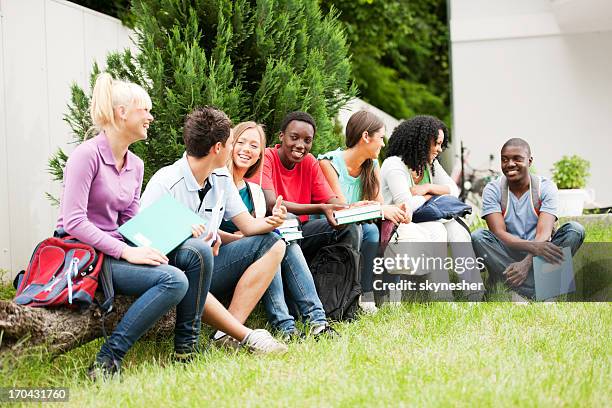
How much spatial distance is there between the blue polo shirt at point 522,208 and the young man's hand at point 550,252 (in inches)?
7.9

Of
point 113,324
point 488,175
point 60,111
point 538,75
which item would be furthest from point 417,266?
point 538,75

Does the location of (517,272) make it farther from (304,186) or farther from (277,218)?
(277,218)

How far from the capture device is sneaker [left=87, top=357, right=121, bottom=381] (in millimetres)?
3475

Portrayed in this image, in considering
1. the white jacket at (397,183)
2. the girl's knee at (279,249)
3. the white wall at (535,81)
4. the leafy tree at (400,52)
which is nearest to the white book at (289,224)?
the girl's knee at (279,249)

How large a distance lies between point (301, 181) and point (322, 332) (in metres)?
1.24

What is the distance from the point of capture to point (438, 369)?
349 cm

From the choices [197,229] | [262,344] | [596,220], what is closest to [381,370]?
[262,344]

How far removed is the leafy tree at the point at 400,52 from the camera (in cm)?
1458

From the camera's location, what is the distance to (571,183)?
10586 millimetres

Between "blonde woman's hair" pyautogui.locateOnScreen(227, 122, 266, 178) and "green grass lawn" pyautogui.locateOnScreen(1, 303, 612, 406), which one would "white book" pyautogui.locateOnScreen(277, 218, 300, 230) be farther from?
"green grass lawn" pyautogui.locateOnScreen(1, 303, 612, 406)

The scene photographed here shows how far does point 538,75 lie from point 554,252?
737cm

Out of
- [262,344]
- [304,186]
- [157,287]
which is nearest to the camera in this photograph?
[157,287]

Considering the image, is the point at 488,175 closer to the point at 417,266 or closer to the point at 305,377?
the point at 417,266

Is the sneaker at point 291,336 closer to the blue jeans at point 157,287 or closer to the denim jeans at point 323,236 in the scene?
the blue jeans at point 157,287
